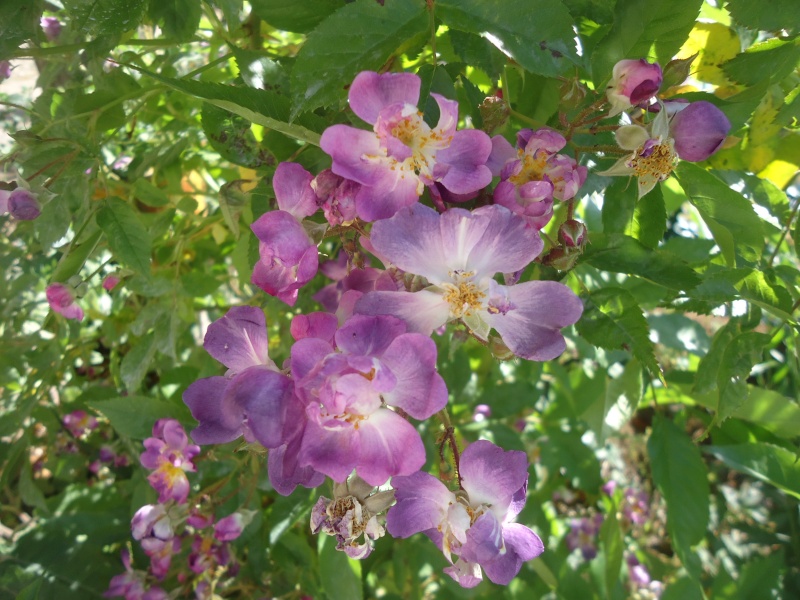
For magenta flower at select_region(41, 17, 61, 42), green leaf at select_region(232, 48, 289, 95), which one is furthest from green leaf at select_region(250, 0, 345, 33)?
magenta flower at select_region(41, 17, 61, 42)

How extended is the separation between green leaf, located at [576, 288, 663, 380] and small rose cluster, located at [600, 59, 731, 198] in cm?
14

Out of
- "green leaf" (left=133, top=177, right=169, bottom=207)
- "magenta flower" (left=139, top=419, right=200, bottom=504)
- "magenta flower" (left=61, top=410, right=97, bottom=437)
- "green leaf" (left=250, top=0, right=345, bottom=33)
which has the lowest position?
"magenta flower" (left=61, top=410, right=97, bottom=437)

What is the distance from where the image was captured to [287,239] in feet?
1.82

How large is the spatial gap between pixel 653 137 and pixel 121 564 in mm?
1458

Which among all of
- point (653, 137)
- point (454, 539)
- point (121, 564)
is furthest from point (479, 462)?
point (121, 564)

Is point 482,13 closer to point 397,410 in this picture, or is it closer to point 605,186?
point 605,186

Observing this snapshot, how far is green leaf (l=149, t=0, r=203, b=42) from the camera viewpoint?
767 mm

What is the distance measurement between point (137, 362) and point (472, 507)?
2.19 ft

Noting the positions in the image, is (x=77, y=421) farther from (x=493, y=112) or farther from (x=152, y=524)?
(x=493, y=112)

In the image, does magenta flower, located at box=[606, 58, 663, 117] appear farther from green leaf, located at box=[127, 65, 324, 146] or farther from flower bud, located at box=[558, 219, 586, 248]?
green leaf, located at box=[127, 65, 324, 146]

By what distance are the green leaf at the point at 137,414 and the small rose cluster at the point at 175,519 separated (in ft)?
0.24

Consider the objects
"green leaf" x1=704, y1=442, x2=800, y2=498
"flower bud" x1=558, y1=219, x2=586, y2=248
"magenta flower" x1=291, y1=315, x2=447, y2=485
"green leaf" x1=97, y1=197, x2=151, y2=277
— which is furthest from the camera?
"green leaf" x1=704, y1=442, x2=800, y2=498

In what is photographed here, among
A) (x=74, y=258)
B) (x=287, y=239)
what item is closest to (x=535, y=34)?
(x=287, y=239)

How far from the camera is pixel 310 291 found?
40.4 inches
